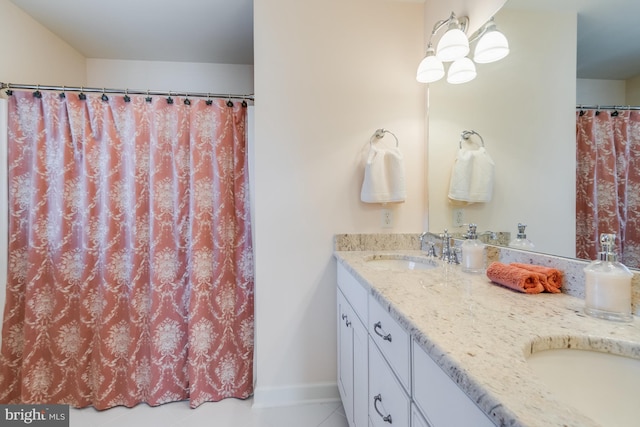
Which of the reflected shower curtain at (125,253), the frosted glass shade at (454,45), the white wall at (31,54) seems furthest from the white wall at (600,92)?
the white wall at (31,54)

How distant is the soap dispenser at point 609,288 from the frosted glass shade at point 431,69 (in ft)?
3.76

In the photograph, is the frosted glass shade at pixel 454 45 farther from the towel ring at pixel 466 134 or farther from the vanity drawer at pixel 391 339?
the vanity drawer at pixel 391 339

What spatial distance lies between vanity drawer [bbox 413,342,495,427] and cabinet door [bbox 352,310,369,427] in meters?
0.43

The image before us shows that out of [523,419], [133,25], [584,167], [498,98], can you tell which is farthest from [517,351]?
[133,25]

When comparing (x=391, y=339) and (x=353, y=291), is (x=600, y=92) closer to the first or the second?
(x=391, y=339)

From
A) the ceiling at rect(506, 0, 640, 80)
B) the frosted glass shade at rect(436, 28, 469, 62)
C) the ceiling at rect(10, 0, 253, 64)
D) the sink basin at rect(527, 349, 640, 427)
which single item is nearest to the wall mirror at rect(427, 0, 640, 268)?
the ceiling at rect(506, 0, 640, 80)

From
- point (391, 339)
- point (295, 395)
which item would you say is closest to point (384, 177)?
point (391, 339)

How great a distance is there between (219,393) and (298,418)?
0.52 meters

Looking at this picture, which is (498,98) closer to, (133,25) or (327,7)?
(327,7)

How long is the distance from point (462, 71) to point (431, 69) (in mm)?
161

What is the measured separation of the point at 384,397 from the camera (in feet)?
2.67

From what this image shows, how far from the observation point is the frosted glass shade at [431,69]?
1.44 metres

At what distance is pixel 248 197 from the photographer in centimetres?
167

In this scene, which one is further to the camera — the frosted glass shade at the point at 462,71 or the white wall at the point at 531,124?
the frosted glass shade at the point at 462,71
